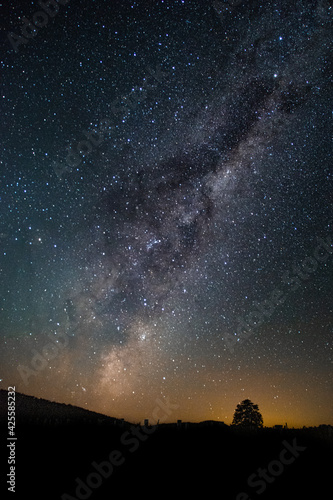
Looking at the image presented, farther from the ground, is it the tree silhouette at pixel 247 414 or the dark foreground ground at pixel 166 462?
the tree silhouette at pixel 247 414

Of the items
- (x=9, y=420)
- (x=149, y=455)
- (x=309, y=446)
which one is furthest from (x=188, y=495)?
(x=9, y=420)

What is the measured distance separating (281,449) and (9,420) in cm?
669

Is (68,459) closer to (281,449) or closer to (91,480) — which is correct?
(91,480)

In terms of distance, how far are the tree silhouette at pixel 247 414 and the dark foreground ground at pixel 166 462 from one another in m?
24.4

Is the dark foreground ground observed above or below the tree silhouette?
below

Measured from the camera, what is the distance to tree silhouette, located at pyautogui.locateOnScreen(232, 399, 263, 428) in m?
29.2

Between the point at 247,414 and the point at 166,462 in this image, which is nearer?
the point at 166,462

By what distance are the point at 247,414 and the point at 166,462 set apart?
27270mm

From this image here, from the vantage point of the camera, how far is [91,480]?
17.9 feet

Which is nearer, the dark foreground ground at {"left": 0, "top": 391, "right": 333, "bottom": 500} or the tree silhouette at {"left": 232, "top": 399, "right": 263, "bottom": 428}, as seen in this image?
the dark foreground ground at {"left": 0, "top": 391, "right": 333, "bottom": 500}

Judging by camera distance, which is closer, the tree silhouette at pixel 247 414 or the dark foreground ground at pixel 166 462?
the dark foreground ground at pixel 166 462

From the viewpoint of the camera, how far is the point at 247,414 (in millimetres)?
29578

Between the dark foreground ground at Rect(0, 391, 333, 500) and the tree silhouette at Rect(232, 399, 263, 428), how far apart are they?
2435 centimetres

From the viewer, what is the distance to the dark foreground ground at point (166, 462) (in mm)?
→ 5270
